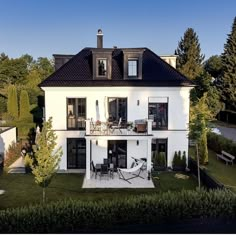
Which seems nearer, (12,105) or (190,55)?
(12,105)

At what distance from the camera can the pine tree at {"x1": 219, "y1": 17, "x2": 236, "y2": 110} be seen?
4562 centimetres

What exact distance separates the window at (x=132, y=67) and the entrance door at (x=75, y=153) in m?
5.68

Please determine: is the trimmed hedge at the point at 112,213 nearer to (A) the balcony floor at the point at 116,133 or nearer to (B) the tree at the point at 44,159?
(B) the tree at the point at 44,159

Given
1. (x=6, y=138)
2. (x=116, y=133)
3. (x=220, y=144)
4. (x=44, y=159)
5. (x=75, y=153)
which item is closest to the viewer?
(x=44, y=159)

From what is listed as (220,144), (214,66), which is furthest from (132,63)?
(214,66)

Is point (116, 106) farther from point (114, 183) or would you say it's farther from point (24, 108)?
point (24, 108)

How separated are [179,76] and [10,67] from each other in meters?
57.9

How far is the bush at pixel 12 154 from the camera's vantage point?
22.2 meters

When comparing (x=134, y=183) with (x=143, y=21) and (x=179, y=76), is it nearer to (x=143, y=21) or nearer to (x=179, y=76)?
(x=179, y=76)

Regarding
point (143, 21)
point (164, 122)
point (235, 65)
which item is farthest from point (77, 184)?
point (235, 65)

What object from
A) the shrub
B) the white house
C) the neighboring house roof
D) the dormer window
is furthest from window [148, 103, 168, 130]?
the dormer window

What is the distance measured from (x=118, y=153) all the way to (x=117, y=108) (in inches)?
121

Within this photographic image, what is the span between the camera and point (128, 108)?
20359 mm

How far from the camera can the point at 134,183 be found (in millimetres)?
17234
